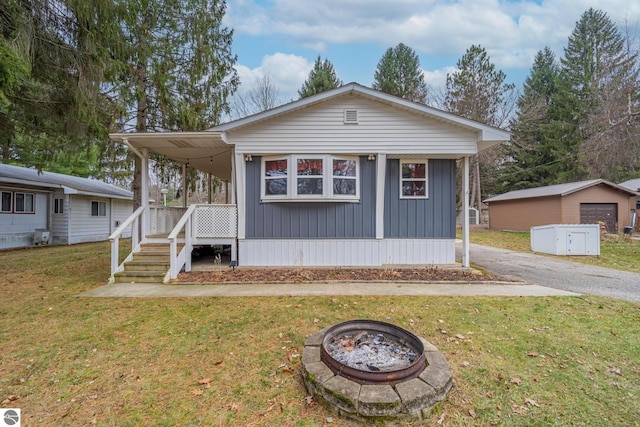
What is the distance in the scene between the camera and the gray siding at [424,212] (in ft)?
24.3

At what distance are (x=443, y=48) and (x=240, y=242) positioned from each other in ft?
69.7

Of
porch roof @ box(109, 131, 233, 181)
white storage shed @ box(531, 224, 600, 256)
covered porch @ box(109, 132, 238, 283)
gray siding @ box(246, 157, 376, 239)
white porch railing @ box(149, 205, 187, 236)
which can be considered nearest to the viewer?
covered porch @ box(109, 132, 238, 283)

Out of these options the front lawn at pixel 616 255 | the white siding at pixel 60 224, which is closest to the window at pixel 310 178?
the front lawn at pixel 616 255

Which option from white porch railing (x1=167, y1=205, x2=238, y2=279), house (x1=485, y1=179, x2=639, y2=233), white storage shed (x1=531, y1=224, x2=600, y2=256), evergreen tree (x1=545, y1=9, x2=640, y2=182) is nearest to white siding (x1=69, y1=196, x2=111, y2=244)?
white porch railing (x1=167, y1=205, x2=238, y2=279)

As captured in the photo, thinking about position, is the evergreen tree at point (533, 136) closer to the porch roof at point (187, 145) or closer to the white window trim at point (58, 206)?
the porch roof at point (187, 145)

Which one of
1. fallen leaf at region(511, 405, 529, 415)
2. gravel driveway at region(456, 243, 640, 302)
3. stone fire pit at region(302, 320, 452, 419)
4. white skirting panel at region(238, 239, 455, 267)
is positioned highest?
white skirting panel at region(238, 239, 455, 267)

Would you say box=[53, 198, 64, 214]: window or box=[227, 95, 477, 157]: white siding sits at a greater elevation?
box=[227, 95, 477, 157]: white siding

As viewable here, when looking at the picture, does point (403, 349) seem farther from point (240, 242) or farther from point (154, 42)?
point (154, 42)

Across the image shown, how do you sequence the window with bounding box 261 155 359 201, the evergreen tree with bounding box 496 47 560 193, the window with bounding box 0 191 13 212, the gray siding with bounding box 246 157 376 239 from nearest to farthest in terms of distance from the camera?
the window with bounding box 261 155 359 201 → the gray siding with bounding box 246 157 376 239 → the window with bounding box 0 191 13 212 → the evergreen tree with bounding box 496 47 560 193

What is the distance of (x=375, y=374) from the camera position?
2332 millimetres

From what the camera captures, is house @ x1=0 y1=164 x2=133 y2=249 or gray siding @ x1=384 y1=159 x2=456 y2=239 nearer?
gray siding @ x1=384 y1=159 x2=456 y2=239

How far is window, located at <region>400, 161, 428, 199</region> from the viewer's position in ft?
24.5

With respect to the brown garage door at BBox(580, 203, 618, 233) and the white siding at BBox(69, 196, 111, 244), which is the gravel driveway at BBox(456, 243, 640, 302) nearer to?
the brown garage door at BBox(580, 203, 618, 233)

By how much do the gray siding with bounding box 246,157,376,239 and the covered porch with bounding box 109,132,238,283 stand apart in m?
0.54
